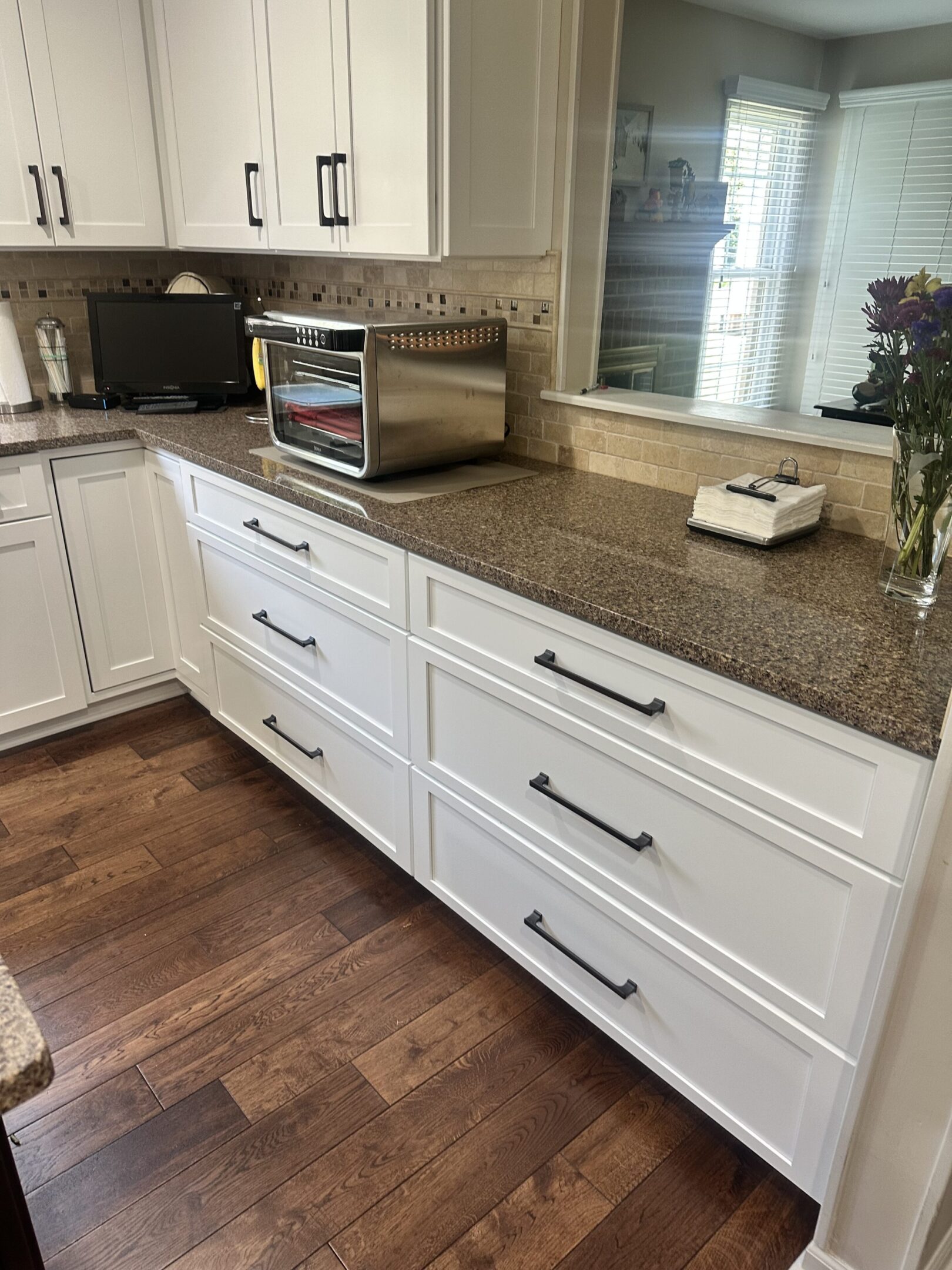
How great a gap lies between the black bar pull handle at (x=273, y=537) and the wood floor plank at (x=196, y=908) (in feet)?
2.53

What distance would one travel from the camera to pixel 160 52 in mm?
2539

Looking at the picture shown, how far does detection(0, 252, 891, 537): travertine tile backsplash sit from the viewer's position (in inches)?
67.5

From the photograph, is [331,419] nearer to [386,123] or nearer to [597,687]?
[386,123]

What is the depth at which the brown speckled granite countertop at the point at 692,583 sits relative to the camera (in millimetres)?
1104

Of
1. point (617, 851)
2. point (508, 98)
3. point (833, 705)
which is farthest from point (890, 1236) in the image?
point (508, 98)

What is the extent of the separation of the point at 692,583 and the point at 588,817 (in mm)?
427

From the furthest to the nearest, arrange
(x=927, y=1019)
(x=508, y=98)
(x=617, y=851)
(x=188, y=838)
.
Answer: (x=188, y=838), (x=508, y=98), (x=617, y=851), (x=927, y=1019)

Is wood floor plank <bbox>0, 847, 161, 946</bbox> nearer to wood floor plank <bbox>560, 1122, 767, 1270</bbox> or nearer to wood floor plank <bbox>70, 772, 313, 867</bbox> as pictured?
wood floor plank <bbox>70, 772, 313, 867</bbox>

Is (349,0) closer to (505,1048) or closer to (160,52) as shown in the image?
(160,52)

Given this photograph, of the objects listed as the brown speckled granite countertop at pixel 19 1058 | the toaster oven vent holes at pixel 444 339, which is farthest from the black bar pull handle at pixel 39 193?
the brown speckled granite countertop at pixel 19 1058

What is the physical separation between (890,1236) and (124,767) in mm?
Result: 2149

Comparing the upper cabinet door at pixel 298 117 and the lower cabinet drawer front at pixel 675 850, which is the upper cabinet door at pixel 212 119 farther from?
the lower cabinet drawer front at pixel 675 850

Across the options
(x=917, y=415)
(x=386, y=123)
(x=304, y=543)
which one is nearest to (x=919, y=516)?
(x=917, y=415)

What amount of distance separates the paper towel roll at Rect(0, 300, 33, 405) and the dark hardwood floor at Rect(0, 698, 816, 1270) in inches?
53.5
